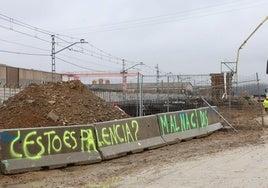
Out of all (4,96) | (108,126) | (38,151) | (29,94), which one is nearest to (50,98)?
(29,94)

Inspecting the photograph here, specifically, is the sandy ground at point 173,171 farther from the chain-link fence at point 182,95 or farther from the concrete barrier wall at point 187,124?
the chain-link fence at point 182,95

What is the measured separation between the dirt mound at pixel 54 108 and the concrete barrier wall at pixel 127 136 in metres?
2.62

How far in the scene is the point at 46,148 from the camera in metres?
11.5

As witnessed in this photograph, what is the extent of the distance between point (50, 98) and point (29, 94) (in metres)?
0.78

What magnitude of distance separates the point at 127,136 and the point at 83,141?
2.01 meters

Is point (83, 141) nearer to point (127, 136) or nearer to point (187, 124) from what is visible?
point (127, 136)

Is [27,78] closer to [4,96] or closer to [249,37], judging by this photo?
[249,37]

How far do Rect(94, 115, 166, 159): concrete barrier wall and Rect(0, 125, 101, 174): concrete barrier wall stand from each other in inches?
14.7

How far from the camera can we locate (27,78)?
266 feet

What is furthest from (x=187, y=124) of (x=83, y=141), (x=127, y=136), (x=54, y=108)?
(x=83, y=141)

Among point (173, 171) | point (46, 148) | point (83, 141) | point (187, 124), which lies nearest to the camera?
point (173, 171)

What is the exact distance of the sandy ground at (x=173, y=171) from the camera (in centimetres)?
971

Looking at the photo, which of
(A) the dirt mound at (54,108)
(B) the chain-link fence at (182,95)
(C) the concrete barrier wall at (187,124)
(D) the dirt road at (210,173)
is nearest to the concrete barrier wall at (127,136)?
(C) the concrete barrier wall at (187,124)

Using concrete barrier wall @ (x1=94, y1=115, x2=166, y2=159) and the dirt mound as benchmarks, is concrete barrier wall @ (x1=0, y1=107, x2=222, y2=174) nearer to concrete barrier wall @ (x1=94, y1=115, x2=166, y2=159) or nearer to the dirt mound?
concrete barrier wall @ (x1=94, y1=115, x2=166, y2=159)
